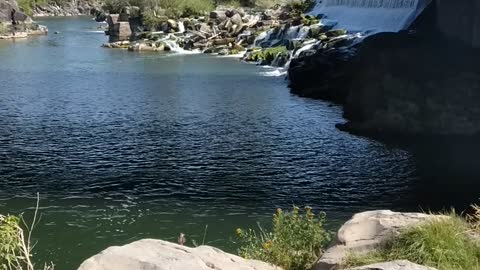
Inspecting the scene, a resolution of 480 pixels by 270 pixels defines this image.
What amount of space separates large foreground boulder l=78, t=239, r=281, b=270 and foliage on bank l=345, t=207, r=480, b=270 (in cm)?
169

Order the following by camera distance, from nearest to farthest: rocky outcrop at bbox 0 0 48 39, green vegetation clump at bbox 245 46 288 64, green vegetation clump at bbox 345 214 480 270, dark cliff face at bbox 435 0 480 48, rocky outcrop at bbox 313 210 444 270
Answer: green vegetation clump at bbox 345 214 480 270
rocky outcrop at bbox 313 210 444 270
dark cliff face at bbox 435 0 480 48
green vegetation clump at bbox 245 46 288 64
rocky outcrop at bbox 0 0 48 39

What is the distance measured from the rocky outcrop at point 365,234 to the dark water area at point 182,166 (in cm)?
688

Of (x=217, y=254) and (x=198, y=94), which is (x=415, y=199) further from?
(x=198, y=94)

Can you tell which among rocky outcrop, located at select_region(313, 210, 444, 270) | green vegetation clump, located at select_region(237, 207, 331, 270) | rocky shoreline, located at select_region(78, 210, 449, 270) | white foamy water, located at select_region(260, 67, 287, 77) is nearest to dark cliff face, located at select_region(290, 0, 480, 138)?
white foamy water, located at select_region(260, 67, 287, 77)

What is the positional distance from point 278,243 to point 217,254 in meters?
1.88

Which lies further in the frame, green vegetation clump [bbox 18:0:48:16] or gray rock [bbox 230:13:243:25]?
green vegetation clump [bbox 18:0:48:16]

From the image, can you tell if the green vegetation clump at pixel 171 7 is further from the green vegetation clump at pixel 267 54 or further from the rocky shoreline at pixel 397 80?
the rocky shoreline at pixel 397 80

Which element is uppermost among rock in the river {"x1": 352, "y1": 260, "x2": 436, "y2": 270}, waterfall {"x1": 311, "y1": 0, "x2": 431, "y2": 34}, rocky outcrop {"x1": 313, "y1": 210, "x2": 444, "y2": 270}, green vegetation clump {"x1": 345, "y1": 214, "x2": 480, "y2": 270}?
waterfall {"x1": 311, "y1": 0, "x2": 431, "y2": 34}

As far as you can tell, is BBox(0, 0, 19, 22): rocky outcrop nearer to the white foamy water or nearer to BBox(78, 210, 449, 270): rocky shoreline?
the white foamy water

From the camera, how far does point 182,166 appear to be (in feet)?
78.6

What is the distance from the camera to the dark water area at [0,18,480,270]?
18.6 m

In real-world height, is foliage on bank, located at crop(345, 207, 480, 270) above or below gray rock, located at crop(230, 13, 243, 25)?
above

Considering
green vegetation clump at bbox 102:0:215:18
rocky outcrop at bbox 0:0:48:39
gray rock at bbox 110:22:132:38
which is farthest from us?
rocky outcrop at bbox 0:0:48:39

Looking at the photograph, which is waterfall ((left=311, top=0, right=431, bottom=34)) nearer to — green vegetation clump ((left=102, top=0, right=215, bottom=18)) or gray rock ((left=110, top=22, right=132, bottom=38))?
green vegetation clump ((left=102, top=0, right=215, bottom=18))
